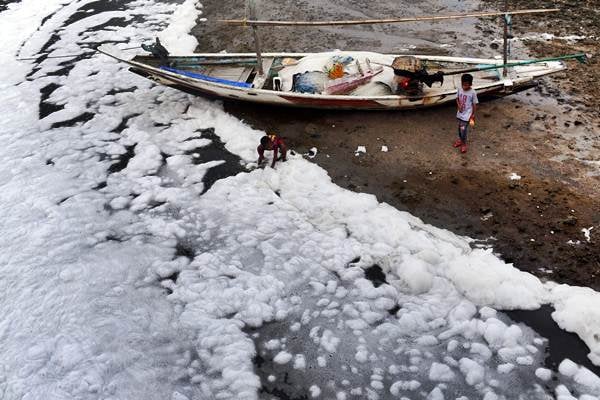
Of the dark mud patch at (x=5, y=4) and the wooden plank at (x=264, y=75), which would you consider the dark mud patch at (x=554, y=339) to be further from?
the dark mud patch at (x=5, y=4)

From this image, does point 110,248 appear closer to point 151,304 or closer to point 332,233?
point 151,304

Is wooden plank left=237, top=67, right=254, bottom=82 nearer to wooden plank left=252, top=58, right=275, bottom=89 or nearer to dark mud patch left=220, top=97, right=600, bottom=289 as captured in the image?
wooden plank left=252, top=58, right=275, bottom=89

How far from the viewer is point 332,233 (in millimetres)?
7449

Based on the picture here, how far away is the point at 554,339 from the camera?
5777 millimetres

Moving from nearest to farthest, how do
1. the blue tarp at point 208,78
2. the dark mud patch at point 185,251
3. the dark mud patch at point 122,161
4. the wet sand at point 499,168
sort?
the wet sand at point 499,168
the dark mud patch at point 185,251
the dark mud patch at point 122,161
the blue tarp at point 208,78

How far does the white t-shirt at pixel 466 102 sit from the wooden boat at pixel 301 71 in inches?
36.4

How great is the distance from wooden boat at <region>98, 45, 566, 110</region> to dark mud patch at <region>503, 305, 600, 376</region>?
4.53 meters

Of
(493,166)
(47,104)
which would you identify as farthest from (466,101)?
(47,104)

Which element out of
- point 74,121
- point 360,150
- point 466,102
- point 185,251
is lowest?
point 185,251

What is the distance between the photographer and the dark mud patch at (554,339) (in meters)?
5.56

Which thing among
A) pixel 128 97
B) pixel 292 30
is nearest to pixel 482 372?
pixel 128 97

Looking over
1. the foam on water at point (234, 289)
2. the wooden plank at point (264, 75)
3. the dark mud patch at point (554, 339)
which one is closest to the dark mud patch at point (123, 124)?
the foam on water at point (234, 289)

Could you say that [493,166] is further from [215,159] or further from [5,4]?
[5,4]

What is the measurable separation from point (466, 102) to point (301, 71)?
383 cm
